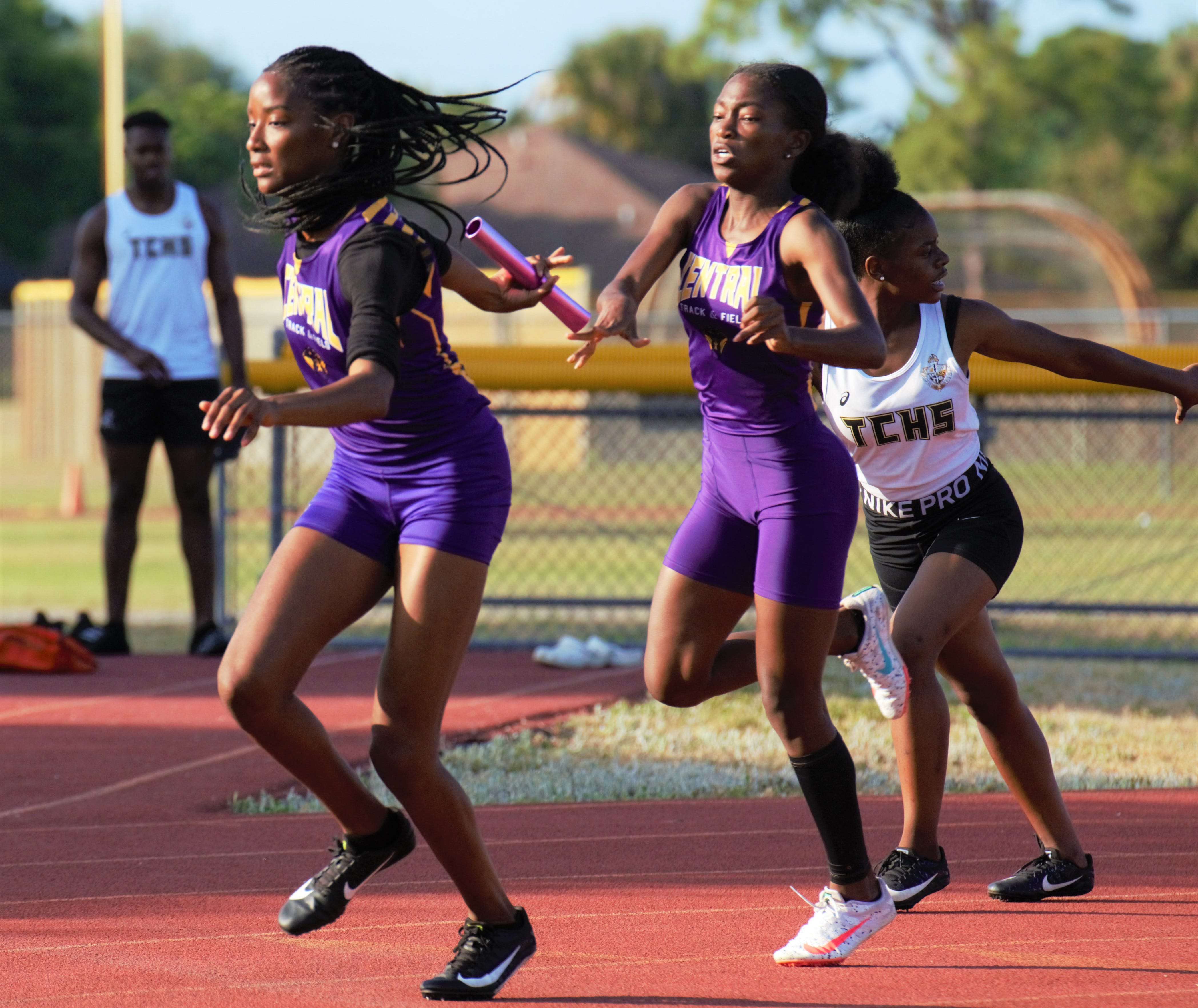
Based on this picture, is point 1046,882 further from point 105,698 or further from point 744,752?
point 105,698

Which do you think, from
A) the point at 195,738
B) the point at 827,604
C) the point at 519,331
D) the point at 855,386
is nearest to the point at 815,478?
the point at 827,604

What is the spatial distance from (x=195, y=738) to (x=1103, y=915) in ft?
13.3

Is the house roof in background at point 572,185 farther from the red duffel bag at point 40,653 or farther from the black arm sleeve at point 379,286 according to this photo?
the black arm sleeve at point 379,286

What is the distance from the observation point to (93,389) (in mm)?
28984

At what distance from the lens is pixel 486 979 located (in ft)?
12.1

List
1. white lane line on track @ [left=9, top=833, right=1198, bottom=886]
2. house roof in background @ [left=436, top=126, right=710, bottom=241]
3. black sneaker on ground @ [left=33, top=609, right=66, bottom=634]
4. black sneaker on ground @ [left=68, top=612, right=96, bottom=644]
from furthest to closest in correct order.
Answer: house roof in background @ [left=436, top=126, right=710, bottom=241] → black sneaker on ground @ [left=68, top=612, right=96, bottom=644] → black sneaker on ground @ [left=33, top=609, right=66, bottom=634] → white lane line on track @ [left=9, top=833, right=1198, bottom=886]

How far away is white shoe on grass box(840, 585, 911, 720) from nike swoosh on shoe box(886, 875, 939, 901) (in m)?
0.50

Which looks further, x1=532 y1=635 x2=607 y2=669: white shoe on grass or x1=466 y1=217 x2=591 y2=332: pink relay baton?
x1=532 y1=635 x2=607 y2=669: white shoe on grass

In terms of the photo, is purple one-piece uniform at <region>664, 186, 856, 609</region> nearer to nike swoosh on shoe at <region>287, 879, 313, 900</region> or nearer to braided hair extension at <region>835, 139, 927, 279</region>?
braided hair extension at <region>835, 139, 927, 279</region>

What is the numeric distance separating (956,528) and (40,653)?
559cm

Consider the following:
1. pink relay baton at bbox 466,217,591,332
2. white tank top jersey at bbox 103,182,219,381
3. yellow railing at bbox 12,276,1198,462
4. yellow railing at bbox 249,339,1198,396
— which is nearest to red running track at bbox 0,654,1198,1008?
pink relay baton at bbox 466,217,591,332

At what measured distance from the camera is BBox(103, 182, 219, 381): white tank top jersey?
8688mm

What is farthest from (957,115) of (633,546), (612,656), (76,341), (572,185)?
(612,656)

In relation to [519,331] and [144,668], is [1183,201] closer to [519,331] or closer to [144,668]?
[519,331]
